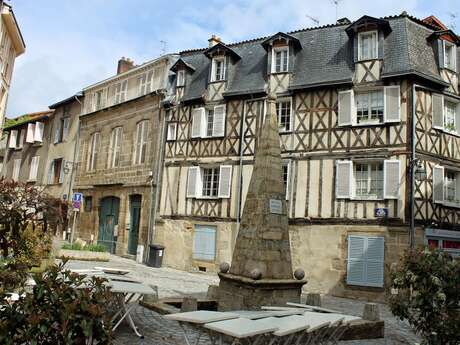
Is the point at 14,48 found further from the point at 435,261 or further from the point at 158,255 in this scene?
the point at 435,261

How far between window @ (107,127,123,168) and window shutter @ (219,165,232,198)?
20.0ft

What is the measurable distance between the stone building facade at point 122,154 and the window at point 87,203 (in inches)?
1.1

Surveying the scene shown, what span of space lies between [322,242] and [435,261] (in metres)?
7.17

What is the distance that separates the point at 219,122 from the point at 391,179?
6066 millimetres

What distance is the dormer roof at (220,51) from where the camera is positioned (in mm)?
15641

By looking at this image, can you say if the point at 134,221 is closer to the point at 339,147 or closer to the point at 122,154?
the point at 122,154

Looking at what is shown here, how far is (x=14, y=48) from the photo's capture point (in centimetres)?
2055

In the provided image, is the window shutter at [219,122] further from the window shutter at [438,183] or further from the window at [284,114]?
the window shutter at [438,183]

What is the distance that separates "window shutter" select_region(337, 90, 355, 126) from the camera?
41.3 feet

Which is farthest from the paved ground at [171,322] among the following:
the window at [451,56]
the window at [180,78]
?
the window at [451,56]

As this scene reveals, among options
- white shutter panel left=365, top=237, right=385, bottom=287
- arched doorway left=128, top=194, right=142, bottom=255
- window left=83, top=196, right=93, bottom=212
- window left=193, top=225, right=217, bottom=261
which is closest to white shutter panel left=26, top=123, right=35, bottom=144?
window left=83, top=196, right=93, bottom=212

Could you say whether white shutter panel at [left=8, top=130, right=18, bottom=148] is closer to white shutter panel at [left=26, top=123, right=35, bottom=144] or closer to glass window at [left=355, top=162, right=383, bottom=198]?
white shutter panel at [left=26, top=123, right=35, bottom=144]

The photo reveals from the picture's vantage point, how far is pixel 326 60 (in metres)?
13.8

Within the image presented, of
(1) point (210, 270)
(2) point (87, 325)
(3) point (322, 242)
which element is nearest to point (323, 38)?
(3) point (322, 242)
